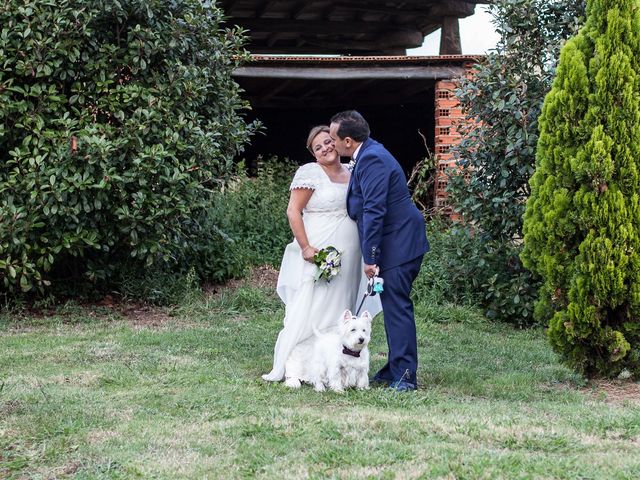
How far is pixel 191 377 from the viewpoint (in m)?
6.90

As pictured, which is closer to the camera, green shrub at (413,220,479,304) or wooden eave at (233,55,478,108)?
green shrub at (413,220,479,304)

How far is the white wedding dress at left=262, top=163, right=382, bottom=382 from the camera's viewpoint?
6.89 m

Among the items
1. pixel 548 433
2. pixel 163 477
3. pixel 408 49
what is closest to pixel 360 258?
pixel 548 433

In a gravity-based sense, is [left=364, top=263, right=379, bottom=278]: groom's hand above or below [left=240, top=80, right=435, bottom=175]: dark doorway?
below

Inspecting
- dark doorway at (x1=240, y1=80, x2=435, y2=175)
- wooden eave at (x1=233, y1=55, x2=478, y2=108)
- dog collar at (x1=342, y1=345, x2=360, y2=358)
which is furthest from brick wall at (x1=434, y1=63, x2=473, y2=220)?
dog collar at (x1=342, y1=345, x2=360, y2=358)

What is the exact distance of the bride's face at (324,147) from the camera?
22.6ft

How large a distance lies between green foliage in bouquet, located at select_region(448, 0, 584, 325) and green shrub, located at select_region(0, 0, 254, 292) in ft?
9.67

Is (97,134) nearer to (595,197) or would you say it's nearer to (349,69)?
(349,69)

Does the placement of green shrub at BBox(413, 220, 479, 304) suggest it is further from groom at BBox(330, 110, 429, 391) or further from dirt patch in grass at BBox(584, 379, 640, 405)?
groom at BBox(330, 110, 429, 391)

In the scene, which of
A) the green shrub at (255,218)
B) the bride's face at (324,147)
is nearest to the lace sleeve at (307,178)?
the bride's face at (324,147)

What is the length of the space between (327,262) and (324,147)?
0.90 metres

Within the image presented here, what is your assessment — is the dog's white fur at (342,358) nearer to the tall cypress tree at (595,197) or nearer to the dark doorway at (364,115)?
the tall cypress tree at (595,197)

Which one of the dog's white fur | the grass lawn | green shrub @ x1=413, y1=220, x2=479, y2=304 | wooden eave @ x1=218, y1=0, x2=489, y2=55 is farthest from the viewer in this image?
wooden eave @ x1=218, y1=0, x2=489, y2=55

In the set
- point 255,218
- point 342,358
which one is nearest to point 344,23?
point 255,218
